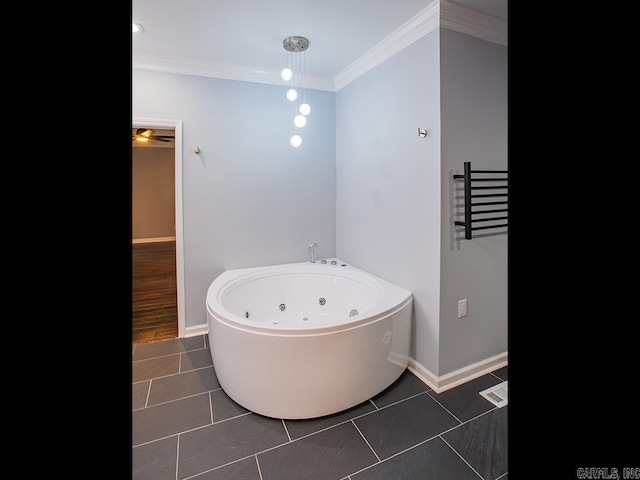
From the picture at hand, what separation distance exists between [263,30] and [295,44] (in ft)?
0.91

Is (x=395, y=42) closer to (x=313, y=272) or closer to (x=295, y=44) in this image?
(x=295, y=44)

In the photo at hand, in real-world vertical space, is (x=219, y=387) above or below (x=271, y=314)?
below

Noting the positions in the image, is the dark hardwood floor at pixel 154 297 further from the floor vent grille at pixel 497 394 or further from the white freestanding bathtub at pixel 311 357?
the floor vent grille at pixel 497 394

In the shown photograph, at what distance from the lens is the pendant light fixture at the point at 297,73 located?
8.30ft

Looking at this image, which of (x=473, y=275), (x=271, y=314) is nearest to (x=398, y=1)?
(x=473, y=275)

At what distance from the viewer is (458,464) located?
1.66 meters

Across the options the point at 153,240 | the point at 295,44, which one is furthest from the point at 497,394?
the point at 153,240

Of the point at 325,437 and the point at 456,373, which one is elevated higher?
the point at 456,373

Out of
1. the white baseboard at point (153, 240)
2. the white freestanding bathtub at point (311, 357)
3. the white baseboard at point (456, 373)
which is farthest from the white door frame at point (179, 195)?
the white baseboard at point (153, 240)

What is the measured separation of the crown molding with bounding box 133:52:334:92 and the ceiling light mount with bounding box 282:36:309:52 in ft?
1.89

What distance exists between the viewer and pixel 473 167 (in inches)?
92.0

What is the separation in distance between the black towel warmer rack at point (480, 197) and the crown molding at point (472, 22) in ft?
2.91
